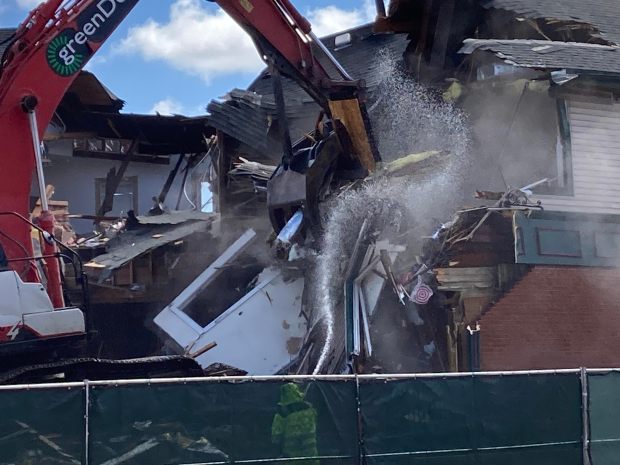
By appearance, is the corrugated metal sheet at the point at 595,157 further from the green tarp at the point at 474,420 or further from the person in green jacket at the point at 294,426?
the person in green jacket at the point at 294,426

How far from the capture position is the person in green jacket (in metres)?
7.57

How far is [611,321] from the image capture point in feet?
44.0

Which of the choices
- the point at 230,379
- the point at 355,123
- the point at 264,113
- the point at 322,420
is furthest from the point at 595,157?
the point at 230,379

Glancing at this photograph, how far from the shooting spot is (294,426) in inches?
299

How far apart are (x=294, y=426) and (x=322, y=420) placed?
0.33 meters

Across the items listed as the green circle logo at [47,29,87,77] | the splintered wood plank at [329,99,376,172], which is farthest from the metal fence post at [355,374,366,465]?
the green circle logo at [47,29,87,77]

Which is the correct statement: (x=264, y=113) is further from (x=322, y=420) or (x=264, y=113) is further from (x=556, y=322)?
(x=322, y=420)

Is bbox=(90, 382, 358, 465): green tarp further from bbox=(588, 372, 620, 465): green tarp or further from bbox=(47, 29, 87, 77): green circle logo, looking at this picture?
bbox=(47, 29, 87, 77): green circle logo

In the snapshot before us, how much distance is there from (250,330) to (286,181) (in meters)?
4.03

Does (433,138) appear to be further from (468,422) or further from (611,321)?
(468,422)

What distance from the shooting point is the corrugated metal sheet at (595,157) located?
A: 13867 mm

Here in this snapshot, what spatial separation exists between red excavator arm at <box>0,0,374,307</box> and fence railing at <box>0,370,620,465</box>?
263 centimetres

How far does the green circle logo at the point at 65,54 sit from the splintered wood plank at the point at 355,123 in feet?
9.93

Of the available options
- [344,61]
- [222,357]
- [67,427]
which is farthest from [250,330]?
[344,61]
